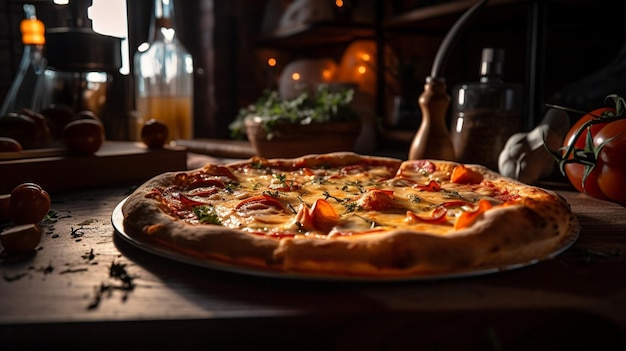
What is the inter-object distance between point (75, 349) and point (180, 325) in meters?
0.16

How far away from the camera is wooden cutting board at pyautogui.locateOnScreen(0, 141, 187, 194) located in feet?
5.87

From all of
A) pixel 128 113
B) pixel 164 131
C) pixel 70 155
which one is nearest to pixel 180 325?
pixel 70 155

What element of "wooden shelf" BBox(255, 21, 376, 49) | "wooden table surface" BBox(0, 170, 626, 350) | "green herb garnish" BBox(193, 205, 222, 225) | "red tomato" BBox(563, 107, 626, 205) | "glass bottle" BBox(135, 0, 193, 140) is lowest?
"wooden table surface" BBox(0, 170, 626, 350)

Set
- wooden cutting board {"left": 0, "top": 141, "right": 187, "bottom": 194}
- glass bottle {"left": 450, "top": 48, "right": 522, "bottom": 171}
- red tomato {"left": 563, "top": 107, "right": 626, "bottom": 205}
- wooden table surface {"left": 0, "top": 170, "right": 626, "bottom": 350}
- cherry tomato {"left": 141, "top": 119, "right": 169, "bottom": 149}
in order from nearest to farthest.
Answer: wooden table surface {"left": 0, "top": 170, "right": 626, "bottom": 350} < red tomato {"left": 563, "top": 107, "right": 626, "bottom": 205} < wooden cutting board {"left": 0, "top": 141, "right": 187, "bottom": 194} < glass bottle {"left": 450, "top": 48, "right": 522, "bottom": 171} < cherry tomato {"left": 141, "top": 119, "right": 169, "bottom": 149}

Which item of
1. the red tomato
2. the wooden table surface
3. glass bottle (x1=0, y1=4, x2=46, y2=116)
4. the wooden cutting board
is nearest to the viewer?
the wooden table surface

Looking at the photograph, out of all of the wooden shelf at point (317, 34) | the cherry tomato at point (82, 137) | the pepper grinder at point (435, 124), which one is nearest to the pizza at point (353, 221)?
the pepper grinder at point (435, 124)

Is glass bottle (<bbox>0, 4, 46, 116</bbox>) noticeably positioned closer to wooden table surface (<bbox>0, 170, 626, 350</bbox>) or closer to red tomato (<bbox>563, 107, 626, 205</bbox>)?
wooden table surface (<bbox>0, 170, 626, 350</bbox>)

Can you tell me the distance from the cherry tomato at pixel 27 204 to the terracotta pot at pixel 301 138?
4.73 feet

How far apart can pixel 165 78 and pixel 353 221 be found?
2.68 metres

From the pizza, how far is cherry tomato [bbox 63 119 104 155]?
527 millimetres

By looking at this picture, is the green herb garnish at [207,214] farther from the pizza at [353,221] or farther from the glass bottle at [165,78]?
the glass bottle at [165,78]

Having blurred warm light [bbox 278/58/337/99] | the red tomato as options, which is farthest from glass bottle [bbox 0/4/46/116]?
the red tomato

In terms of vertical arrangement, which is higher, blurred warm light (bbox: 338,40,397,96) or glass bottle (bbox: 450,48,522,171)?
blurred warm light (bbox: 338,40,397,96)

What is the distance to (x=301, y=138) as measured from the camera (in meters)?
2.64
